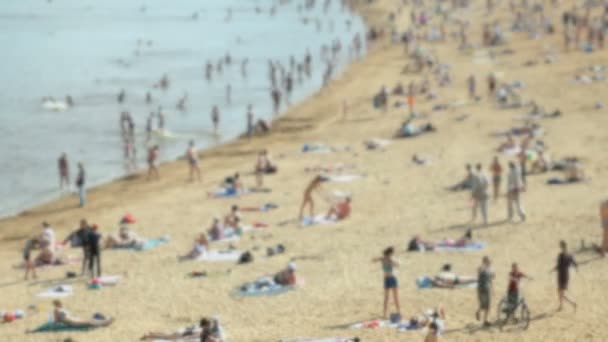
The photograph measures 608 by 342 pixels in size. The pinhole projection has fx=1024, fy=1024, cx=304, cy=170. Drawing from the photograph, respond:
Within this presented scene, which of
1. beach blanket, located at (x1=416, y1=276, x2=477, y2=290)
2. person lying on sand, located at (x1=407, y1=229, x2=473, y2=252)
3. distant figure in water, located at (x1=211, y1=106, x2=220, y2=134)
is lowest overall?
beach blanket, located at (x1=416, y1=276, x2=477, y2=290)

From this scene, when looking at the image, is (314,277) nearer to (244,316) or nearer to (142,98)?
(244,316)

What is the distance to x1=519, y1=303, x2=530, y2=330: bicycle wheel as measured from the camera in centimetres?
1477

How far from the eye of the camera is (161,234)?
76.9 feet

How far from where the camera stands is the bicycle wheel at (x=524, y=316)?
1477 centimetres

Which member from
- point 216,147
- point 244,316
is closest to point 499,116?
point 216,147

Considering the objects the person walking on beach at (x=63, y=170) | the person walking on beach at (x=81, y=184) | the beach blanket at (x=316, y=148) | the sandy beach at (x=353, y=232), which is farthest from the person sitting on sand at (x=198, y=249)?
the beach blanket at (x=316, y=148)

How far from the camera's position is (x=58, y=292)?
18750mm

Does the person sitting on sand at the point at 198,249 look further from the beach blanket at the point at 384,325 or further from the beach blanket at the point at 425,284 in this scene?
the beach blanket at the point at 384,325

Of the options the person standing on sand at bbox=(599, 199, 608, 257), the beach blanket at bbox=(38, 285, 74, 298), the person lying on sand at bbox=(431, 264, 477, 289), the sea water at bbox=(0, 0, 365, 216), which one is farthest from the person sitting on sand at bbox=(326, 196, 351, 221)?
the sea water at bbox=(0, 0, 365, 216)

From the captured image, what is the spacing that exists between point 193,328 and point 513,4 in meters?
58.8

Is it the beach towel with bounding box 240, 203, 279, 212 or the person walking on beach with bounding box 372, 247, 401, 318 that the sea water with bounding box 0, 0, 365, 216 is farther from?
the person walking on beach with bounding box 372, 247, 401, 318

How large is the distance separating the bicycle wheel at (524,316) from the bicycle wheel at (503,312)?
0.74 ft

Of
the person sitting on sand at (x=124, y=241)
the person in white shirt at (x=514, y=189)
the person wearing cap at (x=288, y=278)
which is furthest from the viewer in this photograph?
the person sitting on sand at (x=124, y=241)

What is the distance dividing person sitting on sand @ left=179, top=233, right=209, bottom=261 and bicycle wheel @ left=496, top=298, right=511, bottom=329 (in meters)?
7.43
